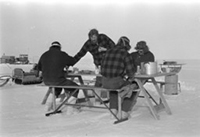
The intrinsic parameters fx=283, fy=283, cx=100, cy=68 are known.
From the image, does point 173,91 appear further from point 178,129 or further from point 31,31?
point 31,31

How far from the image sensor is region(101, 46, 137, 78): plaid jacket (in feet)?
12.0

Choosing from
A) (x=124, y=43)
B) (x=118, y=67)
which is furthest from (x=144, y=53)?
(x=118, y=67)

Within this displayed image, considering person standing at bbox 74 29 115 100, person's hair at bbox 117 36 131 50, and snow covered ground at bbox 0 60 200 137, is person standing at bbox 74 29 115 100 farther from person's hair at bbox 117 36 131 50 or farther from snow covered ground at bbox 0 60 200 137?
person's hair at bbox 117 36 131 50

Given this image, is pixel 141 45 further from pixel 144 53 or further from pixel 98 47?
pixel 98 47

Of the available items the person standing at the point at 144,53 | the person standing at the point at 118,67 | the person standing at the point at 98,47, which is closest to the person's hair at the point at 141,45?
the person standing at the point at 144,53

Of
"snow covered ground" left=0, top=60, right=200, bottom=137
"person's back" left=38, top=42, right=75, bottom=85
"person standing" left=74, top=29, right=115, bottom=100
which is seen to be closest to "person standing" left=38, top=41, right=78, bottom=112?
"person's back" left=38, top=42, right=75, bottom=85

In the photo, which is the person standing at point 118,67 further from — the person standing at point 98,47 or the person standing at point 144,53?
the person standing at point 98,47

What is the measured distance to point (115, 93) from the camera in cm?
388

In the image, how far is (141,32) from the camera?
2109 centimetres

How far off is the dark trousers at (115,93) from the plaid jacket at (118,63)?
0.22 feet

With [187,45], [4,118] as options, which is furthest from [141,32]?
[4,118]

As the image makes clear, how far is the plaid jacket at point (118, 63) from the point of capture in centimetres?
364

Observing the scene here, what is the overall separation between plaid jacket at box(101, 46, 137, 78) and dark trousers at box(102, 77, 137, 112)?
7 centimetres

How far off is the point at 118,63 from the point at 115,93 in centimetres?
47
